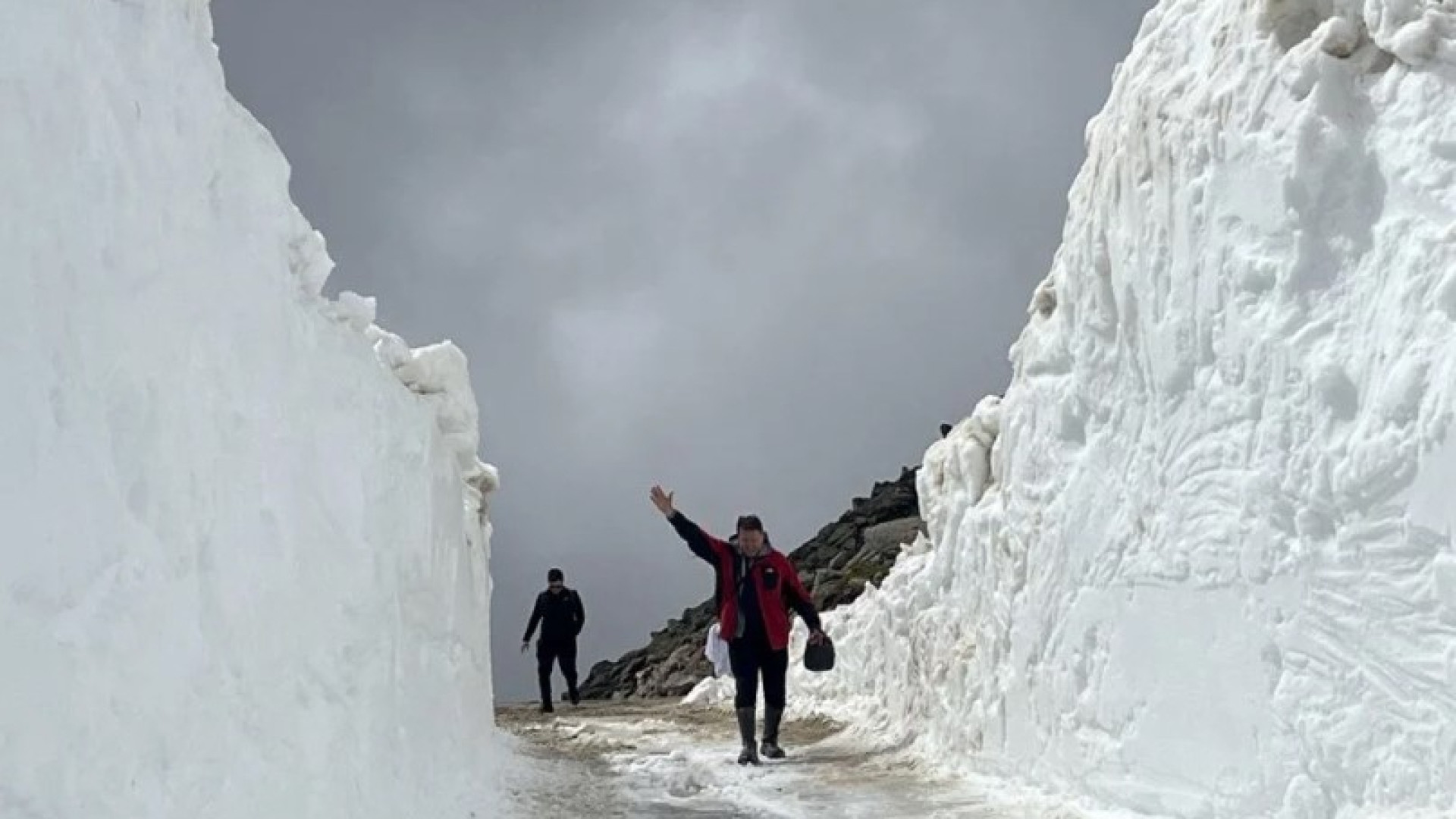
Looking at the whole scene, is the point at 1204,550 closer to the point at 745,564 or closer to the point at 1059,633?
the point at 1059,633

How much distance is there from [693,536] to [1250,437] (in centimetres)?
523

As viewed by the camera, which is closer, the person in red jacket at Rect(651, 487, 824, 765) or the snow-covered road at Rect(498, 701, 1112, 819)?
the snow-covered road at Rect(498, 701, 1112, 819)

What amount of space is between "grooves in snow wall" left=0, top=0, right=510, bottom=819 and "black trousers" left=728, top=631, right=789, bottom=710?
337 cm

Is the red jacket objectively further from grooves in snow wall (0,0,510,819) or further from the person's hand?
grooves in snow wall (0,0,510,819)

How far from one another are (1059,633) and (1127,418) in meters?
1.50

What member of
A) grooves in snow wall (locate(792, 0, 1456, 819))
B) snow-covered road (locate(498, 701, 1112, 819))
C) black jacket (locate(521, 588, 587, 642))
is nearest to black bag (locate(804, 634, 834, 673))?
snow-covered road (locate(498, 701, 1112, 819))

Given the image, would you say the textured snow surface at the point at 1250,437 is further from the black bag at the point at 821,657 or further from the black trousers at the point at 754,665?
the black trousers at the point at 754,665

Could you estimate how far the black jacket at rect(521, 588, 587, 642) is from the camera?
17.1 m

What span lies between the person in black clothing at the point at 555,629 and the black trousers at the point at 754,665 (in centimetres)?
686

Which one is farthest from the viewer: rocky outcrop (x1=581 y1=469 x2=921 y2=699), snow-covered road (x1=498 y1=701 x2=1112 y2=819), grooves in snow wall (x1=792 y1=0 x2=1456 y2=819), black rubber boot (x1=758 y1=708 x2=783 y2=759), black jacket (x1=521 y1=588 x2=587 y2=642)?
rocky outcrop (x1=581 y1=469 x2=921 y2=699)

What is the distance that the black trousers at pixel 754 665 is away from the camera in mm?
10500

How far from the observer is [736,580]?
34.4 ft

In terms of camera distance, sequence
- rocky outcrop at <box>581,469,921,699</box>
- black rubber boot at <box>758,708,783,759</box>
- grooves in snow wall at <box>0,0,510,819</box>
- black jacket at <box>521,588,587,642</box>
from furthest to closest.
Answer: rocky outcrop at <box>581,469,921,699</box> → black jacket at <box>521,588,587,642</box> → black rubber boot at <box>758,708,783,759</box> → grooves in snow wall at <box>0,0,510,819</box>

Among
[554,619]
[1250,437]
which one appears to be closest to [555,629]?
[554,619]
